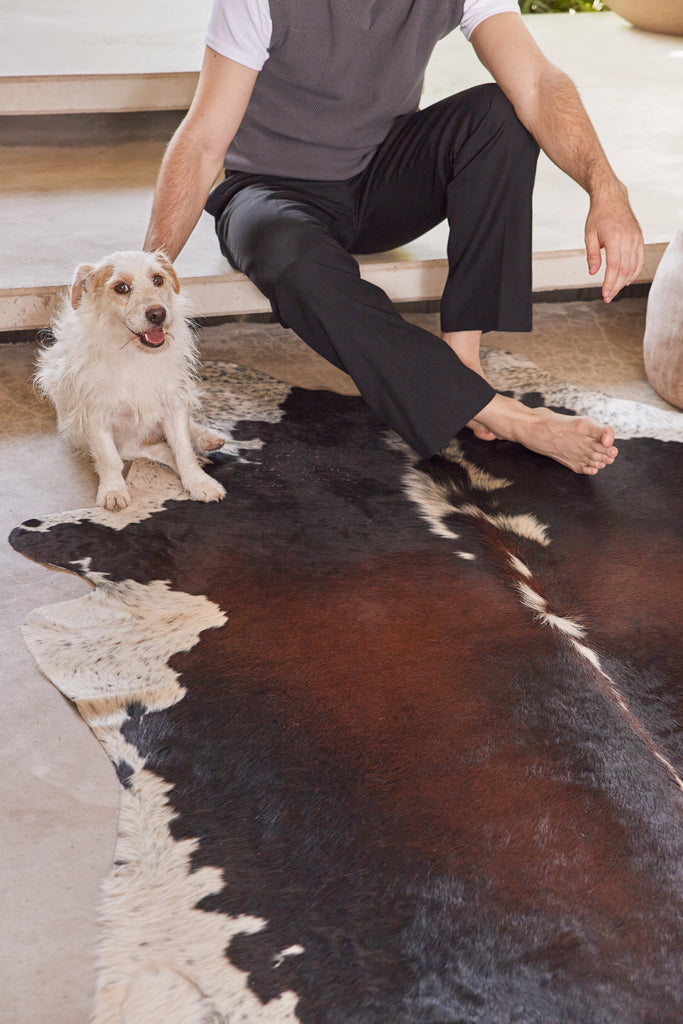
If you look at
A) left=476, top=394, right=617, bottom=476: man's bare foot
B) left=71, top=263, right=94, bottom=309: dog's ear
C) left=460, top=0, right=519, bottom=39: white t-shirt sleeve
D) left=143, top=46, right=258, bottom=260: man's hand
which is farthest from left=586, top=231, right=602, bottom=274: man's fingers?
left=71, top=263, right=94, bottom=309: dog's ear

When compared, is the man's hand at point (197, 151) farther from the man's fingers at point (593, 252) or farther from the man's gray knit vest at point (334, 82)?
the man's fingers at point (593, 252)

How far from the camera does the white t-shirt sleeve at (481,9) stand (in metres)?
2.08

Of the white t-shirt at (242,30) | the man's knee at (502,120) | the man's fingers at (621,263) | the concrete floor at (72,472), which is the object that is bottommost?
the concrete floor at (72,472)

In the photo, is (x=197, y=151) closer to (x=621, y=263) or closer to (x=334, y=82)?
(x=334, y=82)

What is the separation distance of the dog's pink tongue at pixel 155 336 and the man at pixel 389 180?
23 cm

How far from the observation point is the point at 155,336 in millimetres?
1798

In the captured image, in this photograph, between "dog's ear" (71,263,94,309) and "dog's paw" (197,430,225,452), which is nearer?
"dog's ear" (71,263,94,309)

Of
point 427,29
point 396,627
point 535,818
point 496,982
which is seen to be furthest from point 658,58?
point 496,982

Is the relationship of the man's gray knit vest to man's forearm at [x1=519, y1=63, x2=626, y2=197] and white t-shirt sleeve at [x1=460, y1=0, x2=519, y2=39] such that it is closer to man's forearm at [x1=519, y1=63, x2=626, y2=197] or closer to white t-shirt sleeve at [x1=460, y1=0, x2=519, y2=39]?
white t-shirt sleeve at [x1=460, y1=0, x2=519, y2=39]

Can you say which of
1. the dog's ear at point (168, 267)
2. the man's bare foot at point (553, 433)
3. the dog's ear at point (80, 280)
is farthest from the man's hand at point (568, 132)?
the dog's ear at point (80, 280)

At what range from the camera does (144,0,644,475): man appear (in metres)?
1.92

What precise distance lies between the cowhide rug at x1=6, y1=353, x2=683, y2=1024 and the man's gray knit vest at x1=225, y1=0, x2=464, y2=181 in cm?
63

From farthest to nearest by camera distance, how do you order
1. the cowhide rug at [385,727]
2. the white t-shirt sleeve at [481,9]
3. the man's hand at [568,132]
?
the white t-shirt sleeve at [481,9], the man's hand at [568,132], the cowhide rug at [385,727]

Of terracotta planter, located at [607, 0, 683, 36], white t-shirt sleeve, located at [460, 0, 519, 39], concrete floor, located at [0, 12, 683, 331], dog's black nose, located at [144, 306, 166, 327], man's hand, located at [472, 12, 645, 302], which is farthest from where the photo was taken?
terracotta planter, located at [607, 0, 683, 36]
